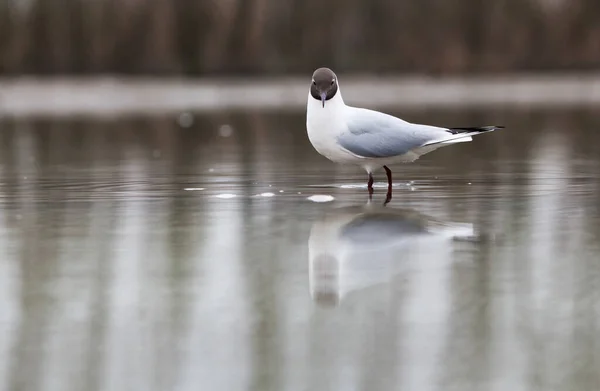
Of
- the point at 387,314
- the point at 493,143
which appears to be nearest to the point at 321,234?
the point at 387,314

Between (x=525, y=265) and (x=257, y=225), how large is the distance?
1.95 metres

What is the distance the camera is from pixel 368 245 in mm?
6676

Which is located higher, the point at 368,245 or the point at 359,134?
the point at 359,134

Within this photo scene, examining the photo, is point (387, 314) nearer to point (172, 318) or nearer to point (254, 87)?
point (172, 318)

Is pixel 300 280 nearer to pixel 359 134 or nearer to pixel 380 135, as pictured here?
pixel 359 134

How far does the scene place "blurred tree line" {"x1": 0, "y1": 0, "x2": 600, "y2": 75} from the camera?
118ft

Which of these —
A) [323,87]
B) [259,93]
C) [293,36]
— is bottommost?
[323,87]

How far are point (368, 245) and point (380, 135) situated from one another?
2.75 metres

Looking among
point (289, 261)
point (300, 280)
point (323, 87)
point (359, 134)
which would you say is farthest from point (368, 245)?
point (323, 87)

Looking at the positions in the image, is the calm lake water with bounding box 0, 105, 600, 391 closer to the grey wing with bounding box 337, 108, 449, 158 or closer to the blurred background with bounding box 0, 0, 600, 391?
the blurred background with bounding box 0, 0, 600, 391

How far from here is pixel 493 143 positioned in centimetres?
1566

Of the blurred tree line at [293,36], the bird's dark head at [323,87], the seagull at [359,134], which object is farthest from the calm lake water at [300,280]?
the blurred tree line at [293,36]

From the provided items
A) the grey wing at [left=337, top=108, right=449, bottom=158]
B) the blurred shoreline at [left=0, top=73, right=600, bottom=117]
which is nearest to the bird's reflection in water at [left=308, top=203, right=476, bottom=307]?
the grey wing at [left=337, top=108, right=449, bottom=158]

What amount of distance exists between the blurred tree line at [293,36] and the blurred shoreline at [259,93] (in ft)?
1.36
